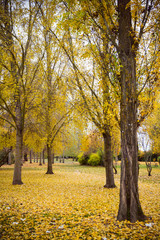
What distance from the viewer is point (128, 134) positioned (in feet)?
13.6

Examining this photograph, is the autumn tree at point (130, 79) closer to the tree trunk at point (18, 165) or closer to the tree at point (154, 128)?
the tree trunk at point (18, 165)

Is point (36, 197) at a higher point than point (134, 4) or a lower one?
lower

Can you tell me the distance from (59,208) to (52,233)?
5.97 feet

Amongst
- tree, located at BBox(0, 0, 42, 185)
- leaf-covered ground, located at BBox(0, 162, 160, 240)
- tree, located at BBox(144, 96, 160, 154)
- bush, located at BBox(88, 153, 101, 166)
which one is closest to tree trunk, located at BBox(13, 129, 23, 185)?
tree, located at BBox(0, 0, 42, 185)

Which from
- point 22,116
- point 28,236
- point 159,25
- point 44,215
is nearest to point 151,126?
point 22,116

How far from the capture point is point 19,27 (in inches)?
387

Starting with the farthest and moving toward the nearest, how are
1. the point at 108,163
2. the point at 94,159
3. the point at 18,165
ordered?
the point at 94,159
the point at 18,165
the point at 108,163

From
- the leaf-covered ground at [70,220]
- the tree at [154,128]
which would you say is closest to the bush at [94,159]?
the tree at [154,128]

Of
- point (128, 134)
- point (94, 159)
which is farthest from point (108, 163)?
point (94, 159)

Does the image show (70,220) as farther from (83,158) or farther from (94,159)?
(83,158)

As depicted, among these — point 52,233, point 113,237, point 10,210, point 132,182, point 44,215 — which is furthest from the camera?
point 10,210

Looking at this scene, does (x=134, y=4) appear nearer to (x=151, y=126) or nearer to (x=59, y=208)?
(x=59, y=208)

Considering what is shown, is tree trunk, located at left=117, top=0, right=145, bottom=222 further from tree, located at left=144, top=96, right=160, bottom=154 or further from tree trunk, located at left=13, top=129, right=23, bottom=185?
tree, located at left=144, top=96, right=160, bottom=154

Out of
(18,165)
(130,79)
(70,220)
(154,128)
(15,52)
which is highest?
(15,52)
